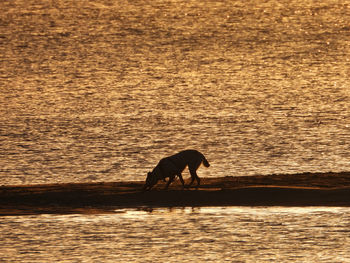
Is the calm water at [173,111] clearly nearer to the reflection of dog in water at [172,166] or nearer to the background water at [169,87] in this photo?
the background water at [169,87]

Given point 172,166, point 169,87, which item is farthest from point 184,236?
point 169,87

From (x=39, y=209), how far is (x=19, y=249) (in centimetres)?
412

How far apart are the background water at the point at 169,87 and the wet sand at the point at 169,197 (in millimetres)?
7735

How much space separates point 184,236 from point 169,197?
13.8 feet

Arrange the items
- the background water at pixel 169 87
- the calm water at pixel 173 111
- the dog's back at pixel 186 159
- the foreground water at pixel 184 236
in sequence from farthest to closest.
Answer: the background water at pixel 169 87 → the dog's back at pixel 186 159 → the calm water at pixel 173 111 → the foreground water at pixel 184 236

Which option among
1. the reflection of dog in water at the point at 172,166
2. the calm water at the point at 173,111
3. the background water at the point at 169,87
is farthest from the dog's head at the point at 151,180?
the background water at the point at 169,87

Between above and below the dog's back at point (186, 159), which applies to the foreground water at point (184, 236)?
below

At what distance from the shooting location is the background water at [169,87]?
154 feet

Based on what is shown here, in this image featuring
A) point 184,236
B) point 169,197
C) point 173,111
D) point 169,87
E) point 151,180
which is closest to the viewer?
point 184,236

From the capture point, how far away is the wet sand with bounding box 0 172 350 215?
28547 millimetres

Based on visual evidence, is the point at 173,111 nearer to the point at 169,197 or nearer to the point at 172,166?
the point at 172,166

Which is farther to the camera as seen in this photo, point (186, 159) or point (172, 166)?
point (186, 159)

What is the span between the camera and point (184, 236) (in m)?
25.2

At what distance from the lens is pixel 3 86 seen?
8344 cm
